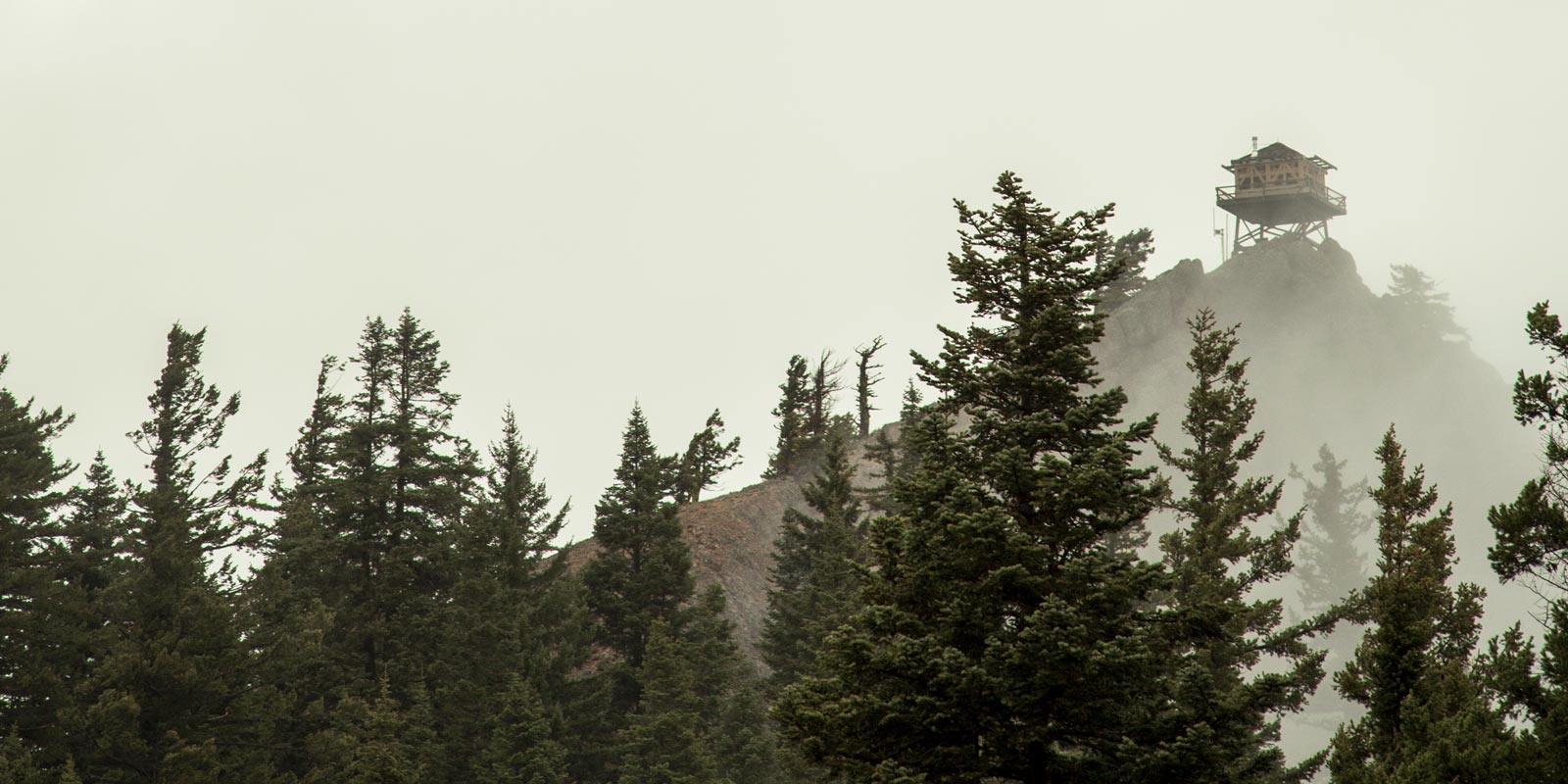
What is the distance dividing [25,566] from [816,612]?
76.2 feet

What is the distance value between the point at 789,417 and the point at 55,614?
46097 mm

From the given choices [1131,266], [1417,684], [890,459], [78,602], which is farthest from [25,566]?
[1131,266]

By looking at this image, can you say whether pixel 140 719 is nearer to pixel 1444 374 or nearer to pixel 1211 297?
pixel 1211 297

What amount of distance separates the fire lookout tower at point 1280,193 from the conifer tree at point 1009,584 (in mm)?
93239

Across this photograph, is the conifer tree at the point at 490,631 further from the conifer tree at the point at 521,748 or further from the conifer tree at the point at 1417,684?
the conifer tree at the point at 1417,684

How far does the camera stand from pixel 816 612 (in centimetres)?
4225

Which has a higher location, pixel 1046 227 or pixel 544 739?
pixel 1046 227

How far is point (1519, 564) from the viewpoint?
21359 millimetres

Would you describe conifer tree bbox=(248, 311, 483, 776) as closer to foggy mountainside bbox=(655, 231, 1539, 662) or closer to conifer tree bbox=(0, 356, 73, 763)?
conifer tree bbox=(0, 356, 73, 763)

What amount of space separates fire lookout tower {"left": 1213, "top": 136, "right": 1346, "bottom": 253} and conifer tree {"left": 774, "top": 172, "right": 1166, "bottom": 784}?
93239mm

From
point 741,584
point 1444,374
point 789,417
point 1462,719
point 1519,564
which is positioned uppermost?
point 1444,374

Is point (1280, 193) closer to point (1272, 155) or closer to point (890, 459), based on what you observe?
point (1272, 155)

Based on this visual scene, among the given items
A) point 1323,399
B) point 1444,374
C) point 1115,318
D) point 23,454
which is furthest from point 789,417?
point 1444,374

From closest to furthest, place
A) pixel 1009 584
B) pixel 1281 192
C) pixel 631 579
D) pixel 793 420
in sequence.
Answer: pixel 1009 584 → pixel 631 579 → pixel 793 420 → pixel 1281 192
